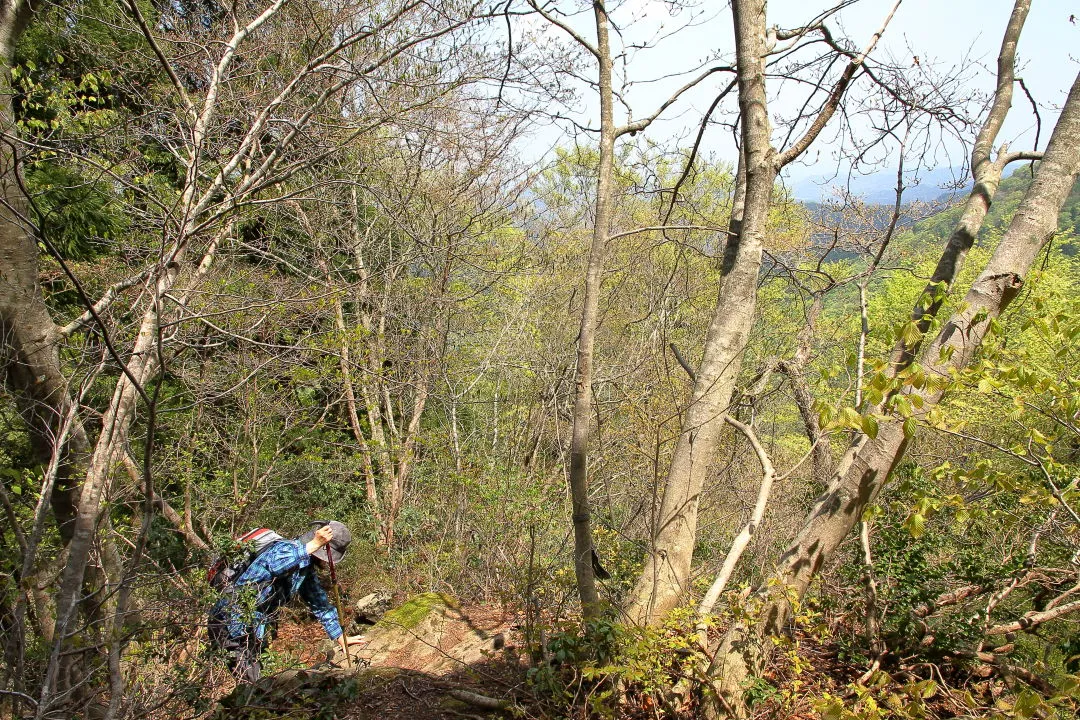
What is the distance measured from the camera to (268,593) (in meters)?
4.25

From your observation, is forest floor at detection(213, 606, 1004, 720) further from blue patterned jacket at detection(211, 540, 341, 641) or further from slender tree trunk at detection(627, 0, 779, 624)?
slender tree trunk at detection(627, 0, 779, 624)

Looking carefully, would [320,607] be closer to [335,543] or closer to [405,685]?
[335,543]

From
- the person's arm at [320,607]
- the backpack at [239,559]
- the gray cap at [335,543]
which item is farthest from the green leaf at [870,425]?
the backpack at [239,559]

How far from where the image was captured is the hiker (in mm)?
3969

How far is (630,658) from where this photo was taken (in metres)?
2.76

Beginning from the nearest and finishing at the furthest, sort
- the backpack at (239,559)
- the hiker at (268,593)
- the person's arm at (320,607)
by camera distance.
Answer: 1. the hiker at (268,593)
2. the backpack at (239,559)
3. the person's arm at (320,607)

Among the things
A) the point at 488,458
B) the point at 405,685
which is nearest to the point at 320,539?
the point at 405,685

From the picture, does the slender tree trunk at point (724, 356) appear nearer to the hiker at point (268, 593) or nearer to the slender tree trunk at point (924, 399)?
the slender tree trunk at point (924, 399)

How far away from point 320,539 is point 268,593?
48cm

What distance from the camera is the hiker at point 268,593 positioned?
3.97 meters

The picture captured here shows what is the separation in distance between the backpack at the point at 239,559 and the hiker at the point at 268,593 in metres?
0.03

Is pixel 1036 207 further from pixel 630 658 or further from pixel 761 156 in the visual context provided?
pixel 630 658

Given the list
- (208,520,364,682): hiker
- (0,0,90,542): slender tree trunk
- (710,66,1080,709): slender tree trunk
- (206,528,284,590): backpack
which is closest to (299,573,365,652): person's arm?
(208,520,364,682): hiker

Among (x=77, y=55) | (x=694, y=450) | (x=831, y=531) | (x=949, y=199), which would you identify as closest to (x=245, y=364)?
(x=77, y=55)
